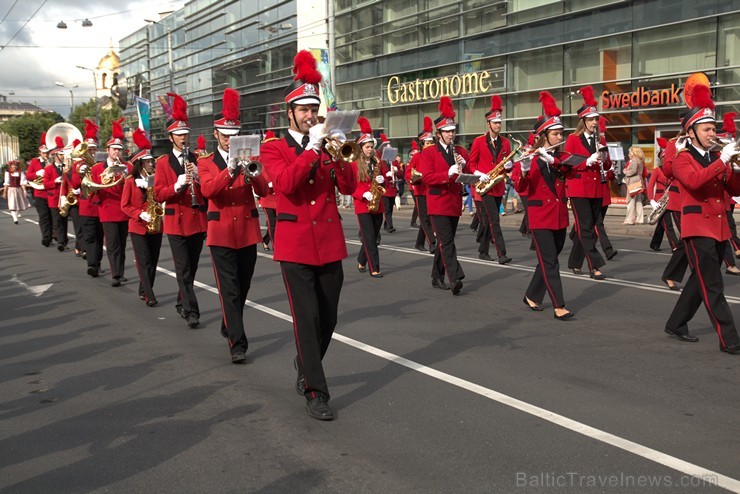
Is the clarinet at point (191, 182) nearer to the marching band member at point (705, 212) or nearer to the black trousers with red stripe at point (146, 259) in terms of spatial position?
the black trousers with red stripe at point (146, 259)

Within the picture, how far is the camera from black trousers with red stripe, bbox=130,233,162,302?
10.4 m

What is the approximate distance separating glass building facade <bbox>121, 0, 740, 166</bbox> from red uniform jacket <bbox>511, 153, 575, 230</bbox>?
15038 mm

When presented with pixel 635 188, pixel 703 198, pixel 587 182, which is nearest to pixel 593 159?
pixel 587 182

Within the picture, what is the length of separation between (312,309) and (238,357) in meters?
1.67

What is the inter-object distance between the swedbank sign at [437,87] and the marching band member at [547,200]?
2261 cm

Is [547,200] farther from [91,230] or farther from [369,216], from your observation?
[91,230]

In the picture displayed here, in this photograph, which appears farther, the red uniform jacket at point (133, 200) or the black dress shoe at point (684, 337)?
the red uniform jacket at point (133, 200)

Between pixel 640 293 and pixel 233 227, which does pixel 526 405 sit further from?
pixel 640 293

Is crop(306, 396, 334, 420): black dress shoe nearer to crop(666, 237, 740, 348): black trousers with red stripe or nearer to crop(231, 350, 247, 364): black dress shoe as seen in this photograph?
crop(231, 350, 247, 364): black dress shoe

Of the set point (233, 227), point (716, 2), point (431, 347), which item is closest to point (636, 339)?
point (431, 347)

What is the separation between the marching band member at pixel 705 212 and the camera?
23.6ft

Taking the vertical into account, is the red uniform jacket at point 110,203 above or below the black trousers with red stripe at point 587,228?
above

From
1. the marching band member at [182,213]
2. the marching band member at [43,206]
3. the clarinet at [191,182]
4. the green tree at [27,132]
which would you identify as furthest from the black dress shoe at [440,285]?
the green tree at [27,132]

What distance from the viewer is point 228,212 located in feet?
24.6
